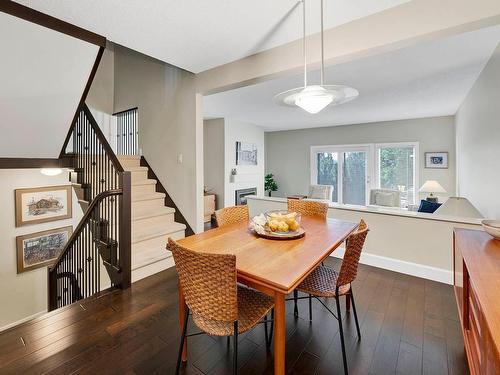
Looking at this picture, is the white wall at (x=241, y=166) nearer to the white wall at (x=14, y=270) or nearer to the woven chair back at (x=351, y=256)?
the white wall at (x=14, y=270)

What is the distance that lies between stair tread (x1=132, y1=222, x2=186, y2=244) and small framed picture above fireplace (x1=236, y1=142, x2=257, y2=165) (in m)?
3.21

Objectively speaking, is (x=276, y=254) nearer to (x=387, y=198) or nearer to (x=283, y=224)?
(x=283, y=224)

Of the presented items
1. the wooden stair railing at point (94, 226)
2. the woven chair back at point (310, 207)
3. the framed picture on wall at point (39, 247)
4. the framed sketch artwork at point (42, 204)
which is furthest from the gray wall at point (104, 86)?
the woven chair back at point (310, 207)

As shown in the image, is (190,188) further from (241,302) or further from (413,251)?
(413,251)

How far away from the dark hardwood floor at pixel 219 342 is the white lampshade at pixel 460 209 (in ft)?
3.00

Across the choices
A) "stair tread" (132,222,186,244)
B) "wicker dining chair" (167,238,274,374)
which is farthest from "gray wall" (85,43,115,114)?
"wicker dining chair" (167,238,274,374)

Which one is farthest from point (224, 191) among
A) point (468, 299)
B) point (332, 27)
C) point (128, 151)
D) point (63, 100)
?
→ point (468, 299)

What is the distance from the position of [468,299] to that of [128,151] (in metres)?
5.30

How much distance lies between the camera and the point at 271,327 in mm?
1923

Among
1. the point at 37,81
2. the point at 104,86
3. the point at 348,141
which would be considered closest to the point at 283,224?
the point at 37,81

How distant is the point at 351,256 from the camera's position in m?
1.61

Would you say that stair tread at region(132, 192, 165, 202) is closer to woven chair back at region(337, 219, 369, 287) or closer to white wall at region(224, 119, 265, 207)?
white wall at region(224, 119, 265, 207)

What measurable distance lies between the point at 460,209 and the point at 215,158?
4.77 meters

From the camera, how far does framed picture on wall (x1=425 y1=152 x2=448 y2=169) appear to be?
5.80 metres
